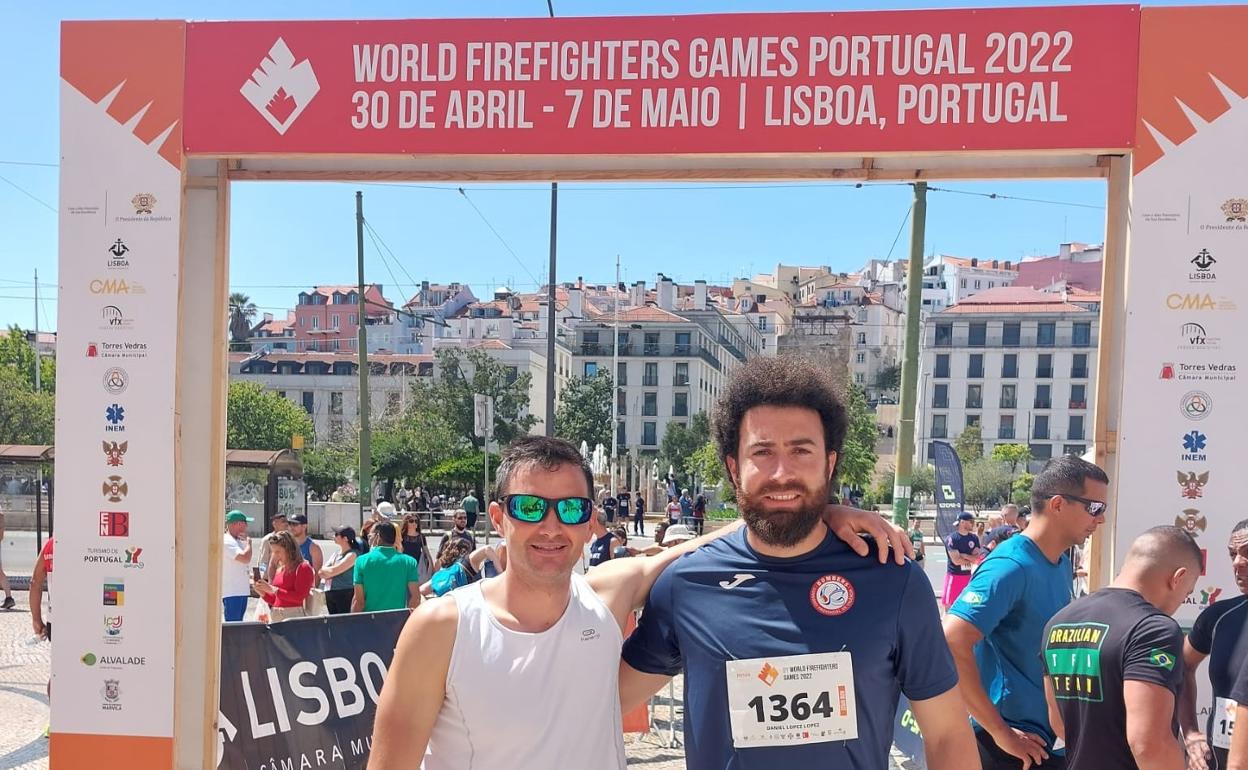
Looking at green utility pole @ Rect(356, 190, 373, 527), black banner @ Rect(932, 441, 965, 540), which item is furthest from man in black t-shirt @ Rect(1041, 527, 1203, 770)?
green utility pole @ Rect(356, 190, 373, 527)

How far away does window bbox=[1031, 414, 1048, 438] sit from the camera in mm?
93000

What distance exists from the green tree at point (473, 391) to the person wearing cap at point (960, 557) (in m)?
50.2

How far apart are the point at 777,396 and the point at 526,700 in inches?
37.2

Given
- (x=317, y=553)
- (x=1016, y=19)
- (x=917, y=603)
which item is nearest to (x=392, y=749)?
(x=917, y=603)

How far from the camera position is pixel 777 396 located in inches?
97.9

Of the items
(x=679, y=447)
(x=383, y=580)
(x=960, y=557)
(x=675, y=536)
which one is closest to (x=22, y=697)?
(x=383, y=580)

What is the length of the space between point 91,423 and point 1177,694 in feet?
16.2

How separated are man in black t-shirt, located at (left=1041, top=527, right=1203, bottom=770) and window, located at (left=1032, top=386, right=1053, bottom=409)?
9657 centimetres

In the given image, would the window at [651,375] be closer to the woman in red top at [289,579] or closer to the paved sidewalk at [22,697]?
the paved sidewalk at [22,697]

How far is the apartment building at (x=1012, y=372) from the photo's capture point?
9144 centimetres

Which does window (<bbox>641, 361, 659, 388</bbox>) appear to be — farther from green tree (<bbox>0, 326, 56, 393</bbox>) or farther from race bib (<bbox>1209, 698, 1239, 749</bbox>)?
race bib (<bbox>1209, 698, 1239, 749</bbox>)

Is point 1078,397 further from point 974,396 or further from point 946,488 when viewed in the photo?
point 946,488

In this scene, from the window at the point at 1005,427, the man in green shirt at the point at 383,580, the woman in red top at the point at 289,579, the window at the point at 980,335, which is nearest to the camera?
the man in green shirt at the point at 383,580

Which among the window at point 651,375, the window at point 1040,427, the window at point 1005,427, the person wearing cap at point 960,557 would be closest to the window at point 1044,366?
the window at point 1040,427
